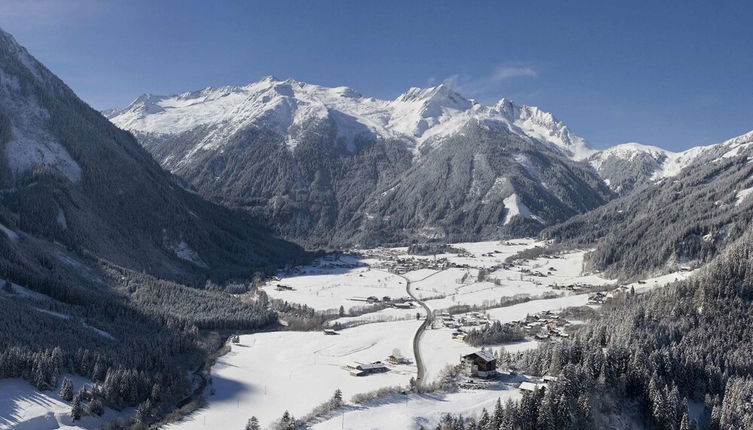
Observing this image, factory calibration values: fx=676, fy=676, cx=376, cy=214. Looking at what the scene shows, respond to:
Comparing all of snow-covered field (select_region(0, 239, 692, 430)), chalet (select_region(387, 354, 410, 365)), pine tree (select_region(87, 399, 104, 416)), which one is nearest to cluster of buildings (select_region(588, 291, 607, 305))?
snow-covered field (select_region(0, 239, 692, 430))

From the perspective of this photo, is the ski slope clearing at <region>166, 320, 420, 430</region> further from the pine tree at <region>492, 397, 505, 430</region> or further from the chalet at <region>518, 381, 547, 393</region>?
the pine tree at <region>492, 397, 505, 430</region>

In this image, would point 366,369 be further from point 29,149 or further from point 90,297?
point 29,149

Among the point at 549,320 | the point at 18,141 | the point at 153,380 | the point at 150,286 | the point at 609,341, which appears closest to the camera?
the point at 153,380

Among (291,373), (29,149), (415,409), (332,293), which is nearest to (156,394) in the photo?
(291,373)

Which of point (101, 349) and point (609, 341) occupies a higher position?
point (609, 341)

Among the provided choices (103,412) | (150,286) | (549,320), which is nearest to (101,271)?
(150,286)

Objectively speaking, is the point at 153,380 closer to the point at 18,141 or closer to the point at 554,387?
the point at 554,387

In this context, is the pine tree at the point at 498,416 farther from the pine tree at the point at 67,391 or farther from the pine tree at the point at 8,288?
the pine tree at the point at 8,288
